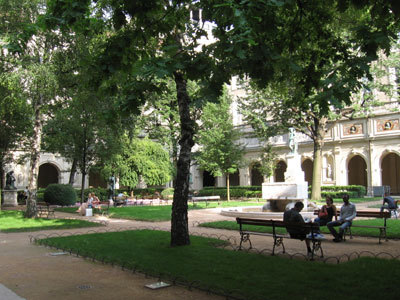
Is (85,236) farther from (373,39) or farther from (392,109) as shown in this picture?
(392,109)

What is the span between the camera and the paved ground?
5852mm

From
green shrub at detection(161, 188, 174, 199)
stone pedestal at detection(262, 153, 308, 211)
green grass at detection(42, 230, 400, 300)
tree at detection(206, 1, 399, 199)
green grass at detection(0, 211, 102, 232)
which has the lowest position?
green grass at detection(0, 211, 102, 232)

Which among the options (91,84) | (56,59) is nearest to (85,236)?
(91,84)

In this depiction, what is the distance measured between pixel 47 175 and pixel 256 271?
47141 millimetres

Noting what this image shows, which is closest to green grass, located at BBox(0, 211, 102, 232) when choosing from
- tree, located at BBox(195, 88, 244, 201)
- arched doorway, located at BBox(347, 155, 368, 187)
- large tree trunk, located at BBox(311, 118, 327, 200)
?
large tree trunk, located at BBox(311, 118, 327, 200)

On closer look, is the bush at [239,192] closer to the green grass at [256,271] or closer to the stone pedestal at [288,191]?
the stone pedestal at [288,191]

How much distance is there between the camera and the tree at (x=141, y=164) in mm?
34094

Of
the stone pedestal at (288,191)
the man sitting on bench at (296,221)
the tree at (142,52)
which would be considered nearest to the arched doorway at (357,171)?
the stone pedestal at (288,191)

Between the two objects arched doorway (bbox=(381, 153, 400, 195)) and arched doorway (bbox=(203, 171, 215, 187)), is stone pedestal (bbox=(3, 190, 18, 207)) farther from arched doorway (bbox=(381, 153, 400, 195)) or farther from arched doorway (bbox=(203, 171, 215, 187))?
arched doorway (bbox=(381, 153, 400, 195))

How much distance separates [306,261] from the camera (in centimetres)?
763

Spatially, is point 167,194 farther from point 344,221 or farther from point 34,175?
point 344,221

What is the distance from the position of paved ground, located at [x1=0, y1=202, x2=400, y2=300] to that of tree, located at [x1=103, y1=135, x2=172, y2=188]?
2364cm

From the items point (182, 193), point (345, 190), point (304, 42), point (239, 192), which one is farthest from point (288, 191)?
point (239, 192)

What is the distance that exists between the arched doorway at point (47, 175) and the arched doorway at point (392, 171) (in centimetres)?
3831
